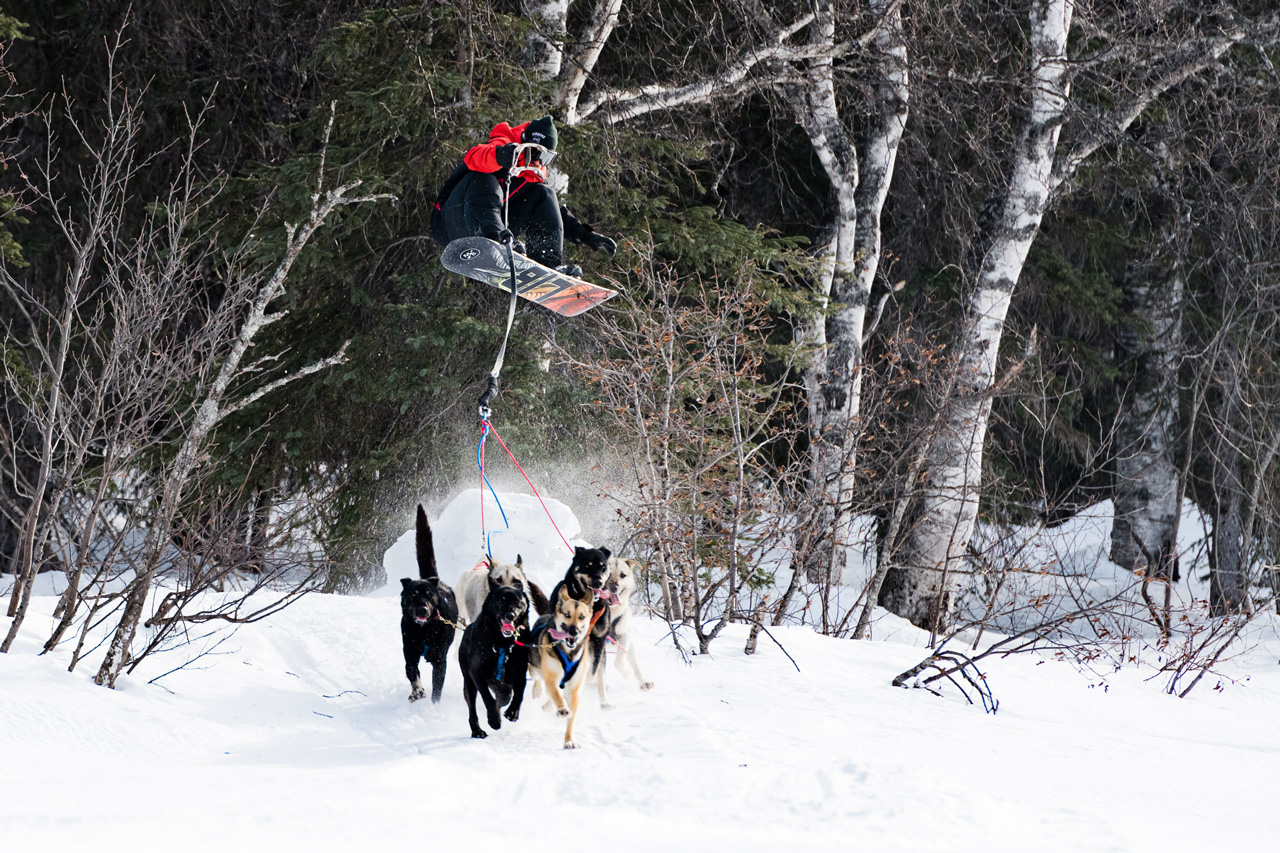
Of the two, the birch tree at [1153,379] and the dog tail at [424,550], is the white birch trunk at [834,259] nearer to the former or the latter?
the birch tree at [1153,379]

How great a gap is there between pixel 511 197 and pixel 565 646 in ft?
11.0

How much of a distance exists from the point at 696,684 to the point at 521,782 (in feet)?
5.89

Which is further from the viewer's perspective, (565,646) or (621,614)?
(621,614)

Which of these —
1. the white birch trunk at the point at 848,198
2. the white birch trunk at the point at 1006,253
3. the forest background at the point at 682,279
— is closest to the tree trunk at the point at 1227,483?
the forest background at the point at 682,279

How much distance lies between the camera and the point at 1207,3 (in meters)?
13.2

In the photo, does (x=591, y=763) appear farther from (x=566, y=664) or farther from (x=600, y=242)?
(x=600, y=242)

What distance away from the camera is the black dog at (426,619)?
4.69 m

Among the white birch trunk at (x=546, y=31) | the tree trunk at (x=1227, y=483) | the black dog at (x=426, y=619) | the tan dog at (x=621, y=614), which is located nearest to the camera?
the black dog at (x=426, y=619)

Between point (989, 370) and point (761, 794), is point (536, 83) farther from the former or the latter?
point (761, 794)

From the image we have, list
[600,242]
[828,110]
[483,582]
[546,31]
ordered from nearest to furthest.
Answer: [483,582], [600,242], [546,31], [828,110]

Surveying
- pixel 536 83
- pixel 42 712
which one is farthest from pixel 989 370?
pixel 42 712

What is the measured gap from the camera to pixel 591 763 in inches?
177

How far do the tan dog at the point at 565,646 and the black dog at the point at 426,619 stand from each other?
470 millimetres

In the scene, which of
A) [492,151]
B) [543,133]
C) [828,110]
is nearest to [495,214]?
[492,151]
